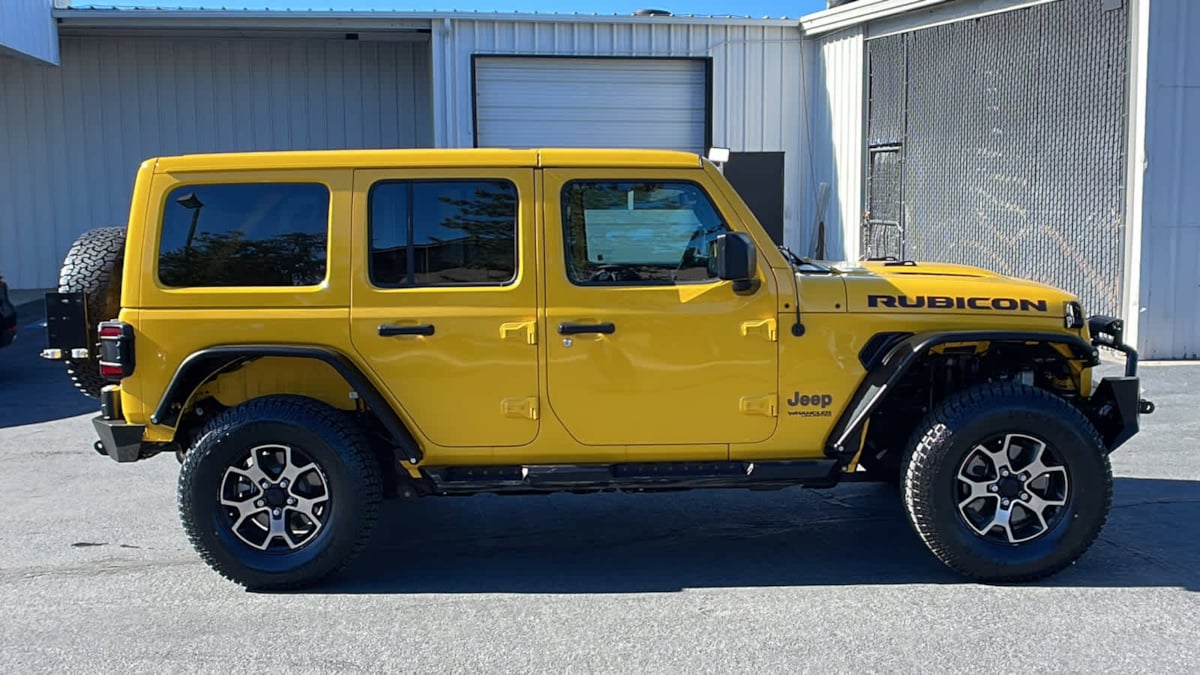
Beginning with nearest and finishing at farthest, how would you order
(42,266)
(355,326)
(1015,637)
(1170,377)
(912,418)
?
(1015,637)
(355,326)
(912,418)
(1170,377)
(42,266)

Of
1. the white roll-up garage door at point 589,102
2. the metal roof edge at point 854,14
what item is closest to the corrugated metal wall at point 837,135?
the metal roof edge at point 854,14

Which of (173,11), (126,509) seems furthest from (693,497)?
(173,11)

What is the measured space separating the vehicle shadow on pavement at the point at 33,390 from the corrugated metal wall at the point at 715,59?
240 inches

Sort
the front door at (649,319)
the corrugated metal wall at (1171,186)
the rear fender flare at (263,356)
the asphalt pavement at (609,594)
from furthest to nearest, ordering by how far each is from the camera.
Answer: the corrugated metal wall at (1171,186) < the front door at (649,319) < the rear fender flare at (263,356) < the asphalt pavement at (609,594)

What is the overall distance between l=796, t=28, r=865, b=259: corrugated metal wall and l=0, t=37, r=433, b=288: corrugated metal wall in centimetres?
665

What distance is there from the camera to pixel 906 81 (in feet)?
45.3

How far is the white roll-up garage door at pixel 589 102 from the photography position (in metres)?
15.3

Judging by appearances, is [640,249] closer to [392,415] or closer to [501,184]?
[501,184]

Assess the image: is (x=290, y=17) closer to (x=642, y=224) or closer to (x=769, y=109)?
(x=769, y=109)

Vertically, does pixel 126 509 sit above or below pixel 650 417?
below

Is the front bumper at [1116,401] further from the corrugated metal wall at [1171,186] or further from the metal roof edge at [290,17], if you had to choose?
the metal roof edge at [290,17]

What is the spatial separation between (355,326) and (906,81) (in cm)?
1086

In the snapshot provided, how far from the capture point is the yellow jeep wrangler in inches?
189

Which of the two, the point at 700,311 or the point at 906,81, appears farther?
the point at 906,81
